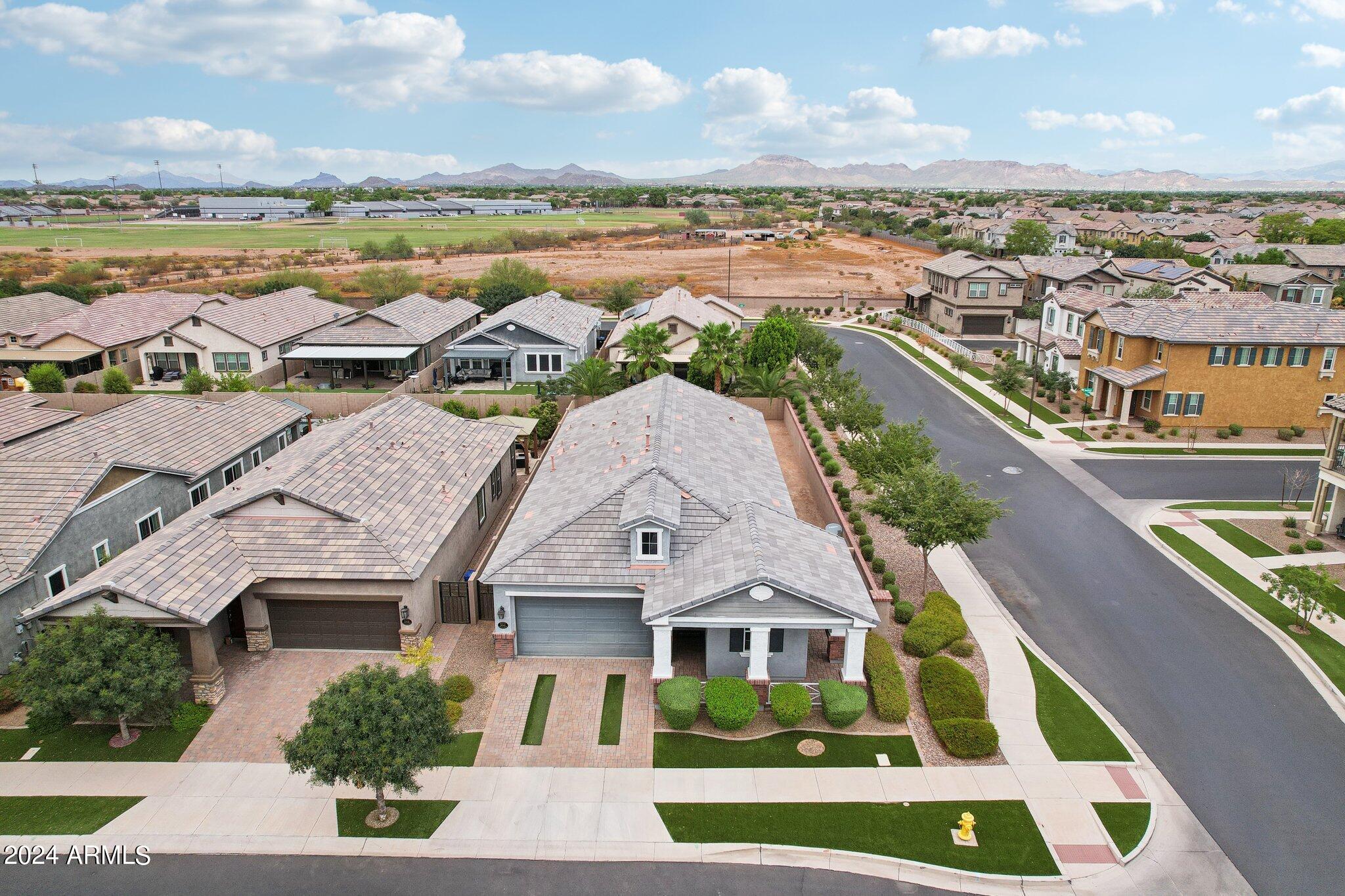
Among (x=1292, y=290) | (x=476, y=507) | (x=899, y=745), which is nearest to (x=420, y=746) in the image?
(x=899, y=745)

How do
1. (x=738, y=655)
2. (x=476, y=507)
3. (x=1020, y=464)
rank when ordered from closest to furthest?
(x=738, y=655) < (x=476, y=507) < (x=1020, y=464)

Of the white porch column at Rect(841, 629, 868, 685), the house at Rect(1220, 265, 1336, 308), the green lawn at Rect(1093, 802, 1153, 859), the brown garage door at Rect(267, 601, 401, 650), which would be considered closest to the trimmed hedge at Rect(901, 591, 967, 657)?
the white porch column at Rect(841, 629, 868, 685)

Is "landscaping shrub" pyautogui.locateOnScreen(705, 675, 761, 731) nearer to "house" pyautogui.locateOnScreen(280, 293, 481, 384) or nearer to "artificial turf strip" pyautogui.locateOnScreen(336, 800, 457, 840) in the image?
"artificial turf strip" pyautogui.locateOnScreen(336, 800, 457, 840)

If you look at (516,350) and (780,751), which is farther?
(516,350)

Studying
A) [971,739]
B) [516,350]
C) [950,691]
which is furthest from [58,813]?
[516,350]

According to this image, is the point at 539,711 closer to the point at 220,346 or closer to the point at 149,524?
the point at 149,524

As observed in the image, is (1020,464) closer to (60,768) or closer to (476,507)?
(476,507)

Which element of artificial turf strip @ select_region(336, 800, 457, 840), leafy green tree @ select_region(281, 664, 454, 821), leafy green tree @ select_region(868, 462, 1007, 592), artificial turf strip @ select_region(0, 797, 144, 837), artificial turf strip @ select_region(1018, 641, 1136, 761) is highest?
leafy green tree @ select_region(868, 462, 1007, 592)
